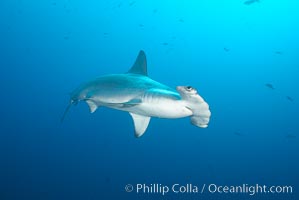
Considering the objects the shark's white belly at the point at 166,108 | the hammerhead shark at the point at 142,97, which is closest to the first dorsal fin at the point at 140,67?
the hammerhead shark at the point at 142,97

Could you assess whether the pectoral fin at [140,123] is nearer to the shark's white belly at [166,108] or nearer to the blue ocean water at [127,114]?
the shark's white belly at [166,108]

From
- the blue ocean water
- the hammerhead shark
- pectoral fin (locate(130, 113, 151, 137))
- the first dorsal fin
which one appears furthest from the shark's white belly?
the blue ocean water

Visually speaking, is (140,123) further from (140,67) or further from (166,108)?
(166,108)

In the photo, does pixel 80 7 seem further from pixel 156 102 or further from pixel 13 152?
pixel 156 102

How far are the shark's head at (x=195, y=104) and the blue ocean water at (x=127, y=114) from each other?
1120 cm

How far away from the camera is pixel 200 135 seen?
22.5 metres

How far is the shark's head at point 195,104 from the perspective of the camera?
292 centimetres

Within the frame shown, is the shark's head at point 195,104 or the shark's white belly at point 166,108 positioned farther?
the shark's white belly at point 166,108

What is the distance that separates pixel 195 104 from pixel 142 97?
35.7 inches

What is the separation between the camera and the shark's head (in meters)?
2.92

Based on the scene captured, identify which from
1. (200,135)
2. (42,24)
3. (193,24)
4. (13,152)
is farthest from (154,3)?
(13,152)

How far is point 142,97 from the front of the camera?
3830mm

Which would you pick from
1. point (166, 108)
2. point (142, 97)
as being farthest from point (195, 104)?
point (142, 97)

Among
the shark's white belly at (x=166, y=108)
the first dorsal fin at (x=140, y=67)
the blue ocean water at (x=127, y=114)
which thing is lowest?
the blue ocean water at (x=127, y=114)
